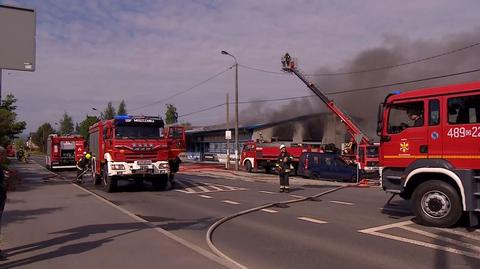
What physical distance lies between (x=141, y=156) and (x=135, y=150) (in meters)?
0.31

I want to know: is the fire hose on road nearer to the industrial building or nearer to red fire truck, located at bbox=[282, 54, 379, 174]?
red fire truck, located at bbox=[282, 54, 379, 174]

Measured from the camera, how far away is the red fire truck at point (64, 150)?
3750 centimetres

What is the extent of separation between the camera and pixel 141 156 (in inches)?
701

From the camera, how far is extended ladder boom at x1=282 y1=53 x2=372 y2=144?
3247 cm

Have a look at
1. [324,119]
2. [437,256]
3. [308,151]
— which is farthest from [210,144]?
[437,256]

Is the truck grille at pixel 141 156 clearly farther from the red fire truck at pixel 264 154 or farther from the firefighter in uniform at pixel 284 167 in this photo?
the red fire truck at pixel 264 154

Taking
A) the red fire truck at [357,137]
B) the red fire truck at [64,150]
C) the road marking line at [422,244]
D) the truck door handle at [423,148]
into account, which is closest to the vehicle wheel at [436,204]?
the truck door handle at [423,148]

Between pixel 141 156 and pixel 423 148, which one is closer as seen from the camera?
pixel 423 148

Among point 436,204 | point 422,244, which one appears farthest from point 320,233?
point 436,204

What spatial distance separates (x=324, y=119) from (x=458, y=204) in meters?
40.1

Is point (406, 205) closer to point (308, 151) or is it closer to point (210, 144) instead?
point (308, 151)

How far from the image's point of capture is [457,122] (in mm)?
9547

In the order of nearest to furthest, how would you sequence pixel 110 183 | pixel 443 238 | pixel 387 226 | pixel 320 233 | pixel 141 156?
pixel 443 238
pixel 320 233
pixel 387 226
pixel 110 183
pixel 141 156

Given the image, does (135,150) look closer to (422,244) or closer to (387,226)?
(387,226)
